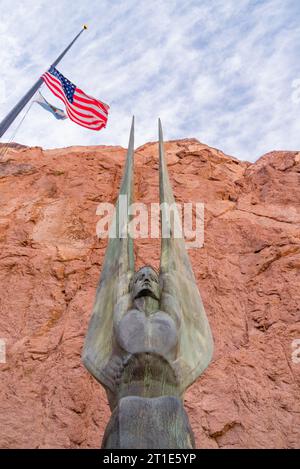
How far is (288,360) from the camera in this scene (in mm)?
A: 8227

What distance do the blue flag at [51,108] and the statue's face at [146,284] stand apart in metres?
6.89

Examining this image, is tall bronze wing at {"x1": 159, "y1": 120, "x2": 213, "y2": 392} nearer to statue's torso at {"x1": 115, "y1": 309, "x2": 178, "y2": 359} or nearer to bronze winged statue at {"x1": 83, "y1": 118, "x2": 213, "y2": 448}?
bronze winged statue at {"x1": 83, "y1": 118, "x2": 213, "y2": 448}

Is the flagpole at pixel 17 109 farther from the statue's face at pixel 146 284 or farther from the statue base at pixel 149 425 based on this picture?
the statue base at pixel 149 425

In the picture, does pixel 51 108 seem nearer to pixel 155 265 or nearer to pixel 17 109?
pixel 17 109

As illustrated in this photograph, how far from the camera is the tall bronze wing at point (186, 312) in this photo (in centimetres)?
515

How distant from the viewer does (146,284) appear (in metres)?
5.45

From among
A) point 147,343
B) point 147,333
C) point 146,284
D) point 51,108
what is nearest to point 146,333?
point 147,333

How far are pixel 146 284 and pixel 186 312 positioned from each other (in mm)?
631

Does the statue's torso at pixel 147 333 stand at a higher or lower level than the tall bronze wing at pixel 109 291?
lower

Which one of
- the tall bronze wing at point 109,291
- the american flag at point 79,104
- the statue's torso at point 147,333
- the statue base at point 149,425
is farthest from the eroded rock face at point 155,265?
the statue base at point 149,425

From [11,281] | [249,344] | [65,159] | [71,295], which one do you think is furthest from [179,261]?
[65,159]

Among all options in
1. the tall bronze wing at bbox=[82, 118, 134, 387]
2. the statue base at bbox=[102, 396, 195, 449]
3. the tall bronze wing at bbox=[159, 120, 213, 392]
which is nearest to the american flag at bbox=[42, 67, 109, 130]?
the tall bronze wing at bbox=[82, 118, 134, 387]
